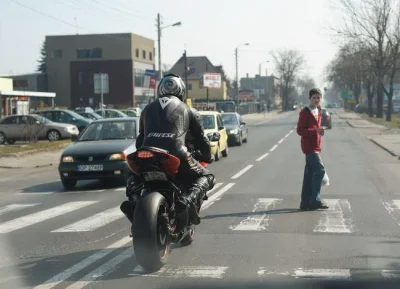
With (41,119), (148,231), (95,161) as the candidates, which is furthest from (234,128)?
(148,231)

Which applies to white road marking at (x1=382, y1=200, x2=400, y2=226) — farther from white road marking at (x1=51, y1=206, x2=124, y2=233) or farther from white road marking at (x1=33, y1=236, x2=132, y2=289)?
white road marking at (x1=51, y1=206, x2=124, y2=233)

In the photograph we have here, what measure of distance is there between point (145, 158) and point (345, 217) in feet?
14.3

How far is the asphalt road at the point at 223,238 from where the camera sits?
19.4ft

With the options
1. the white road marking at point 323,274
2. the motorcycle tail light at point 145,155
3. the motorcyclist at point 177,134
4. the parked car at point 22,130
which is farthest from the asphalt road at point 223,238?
the parked car at point 22,130

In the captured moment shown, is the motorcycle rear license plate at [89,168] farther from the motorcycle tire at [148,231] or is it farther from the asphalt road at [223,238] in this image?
the motorcycle tire at [148,231]

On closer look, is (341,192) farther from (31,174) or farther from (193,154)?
(31,174)

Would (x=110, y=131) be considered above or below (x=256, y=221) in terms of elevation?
above

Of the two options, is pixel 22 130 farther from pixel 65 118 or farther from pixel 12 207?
pixel 12 207

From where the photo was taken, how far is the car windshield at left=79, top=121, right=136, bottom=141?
14.4m

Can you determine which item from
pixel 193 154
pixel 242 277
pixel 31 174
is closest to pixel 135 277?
pixel 242 277

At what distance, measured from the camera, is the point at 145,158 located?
5883 millimetres

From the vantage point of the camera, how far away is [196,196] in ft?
21.4

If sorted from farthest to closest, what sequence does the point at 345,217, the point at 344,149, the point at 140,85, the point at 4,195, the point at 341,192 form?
the point at 140,85, the point at 344,149, the point at 4,195, the point at 341,192, the point at 345,217

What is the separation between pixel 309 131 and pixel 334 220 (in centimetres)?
154
